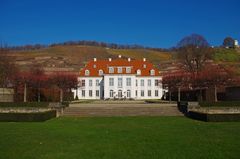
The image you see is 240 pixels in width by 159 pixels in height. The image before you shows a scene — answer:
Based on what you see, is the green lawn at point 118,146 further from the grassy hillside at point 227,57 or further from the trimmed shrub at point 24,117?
the grassy hillside at point 227,57

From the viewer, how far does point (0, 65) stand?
154ft

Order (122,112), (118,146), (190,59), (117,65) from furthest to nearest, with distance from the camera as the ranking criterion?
(117,65), (190,59), (122,112), (118,146)

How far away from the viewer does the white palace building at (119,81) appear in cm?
7769

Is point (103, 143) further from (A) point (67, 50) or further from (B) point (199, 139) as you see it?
(A) point (67, 50)

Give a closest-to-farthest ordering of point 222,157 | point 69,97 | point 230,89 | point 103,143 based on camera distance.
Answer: point 222,157, point 103,143, point 230,89, point 69,97

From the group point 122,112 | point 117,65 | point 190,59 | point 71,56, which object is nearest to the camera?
point 122,112

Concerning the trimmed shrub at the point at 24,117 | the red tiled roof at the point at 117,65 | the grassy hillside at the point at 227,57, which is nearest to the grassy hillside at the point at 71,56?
the grassy hillside at the point at 227,57

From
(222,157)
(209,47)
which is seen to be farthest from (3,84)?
(222,157)

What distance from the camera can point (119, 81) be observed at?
255 feet

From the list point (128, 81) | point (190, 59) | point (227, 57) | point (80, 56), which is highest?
point (80, 56)

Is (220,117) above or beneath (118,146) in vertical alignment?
above

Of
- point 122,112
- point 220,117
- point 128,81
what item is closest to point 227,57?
point 128,81

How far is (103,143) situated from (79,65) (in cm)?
11226

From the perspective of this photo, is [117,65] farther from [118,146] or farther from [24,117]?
[118,146]
